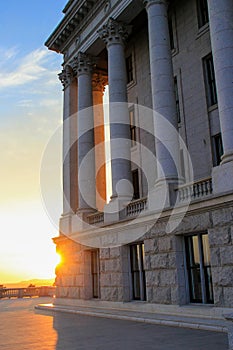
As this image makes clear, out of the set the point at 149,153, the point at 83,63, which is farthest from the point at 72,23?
the point at 149,153

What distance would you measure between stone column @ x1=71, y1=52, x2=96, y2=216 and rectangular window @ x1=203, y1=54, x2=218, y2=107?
9.66m

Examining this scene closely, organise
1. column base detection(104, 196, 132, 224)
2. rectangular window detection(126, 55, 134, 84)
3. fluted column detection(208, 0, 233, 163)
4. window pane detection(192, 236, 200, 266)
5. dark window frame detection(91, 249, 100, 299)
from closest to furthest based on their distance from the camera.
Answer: fluted column detection(208, 0, 233, 163)
window pane detection(192, 236, 200, 266)
column base detection(104, 196, 132, 224)
dark window frame detection(91, 249, 100, 299)
rectangular window detection(126, 55, 134, 84)

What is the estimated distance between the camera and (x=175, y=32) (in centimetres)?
2689

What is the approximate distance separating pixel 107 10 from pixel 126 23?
1.68 m

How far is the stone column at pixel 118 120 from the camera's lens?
24.7 meters

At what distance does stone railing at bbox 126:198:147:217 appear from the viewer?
886 inches

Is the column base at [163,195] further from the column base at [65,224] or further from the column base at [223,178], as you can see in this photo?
the column base at [65,224]

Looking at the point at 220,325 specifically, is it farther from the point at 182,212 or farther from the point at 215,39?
the point at 215,39

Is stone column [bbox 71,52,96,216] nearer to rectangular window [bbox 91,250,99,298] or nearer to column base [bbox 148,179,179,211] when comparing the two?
rectangular window [bbox 91,250,99,298]

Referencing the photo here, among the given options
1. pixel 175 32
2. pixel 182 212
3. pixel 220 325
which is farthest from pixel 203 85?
pixel 220 325

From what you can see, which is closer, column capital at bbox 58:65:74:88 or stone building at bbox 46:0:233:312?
stone building at bbox 46:0:233:312

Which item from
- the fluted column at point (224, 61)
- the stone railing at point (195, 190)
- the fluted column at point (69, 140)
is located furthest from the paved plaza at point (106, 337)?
the fluted column at point (69, 140)

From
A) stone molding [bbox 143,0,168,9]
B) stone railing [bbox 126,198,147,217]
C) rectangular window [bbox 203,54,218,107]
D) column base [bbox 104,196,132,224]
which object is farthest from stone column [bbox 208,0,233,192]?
column base [bbox 104,196,132,224]

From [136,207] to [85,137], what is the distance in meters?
8.80
